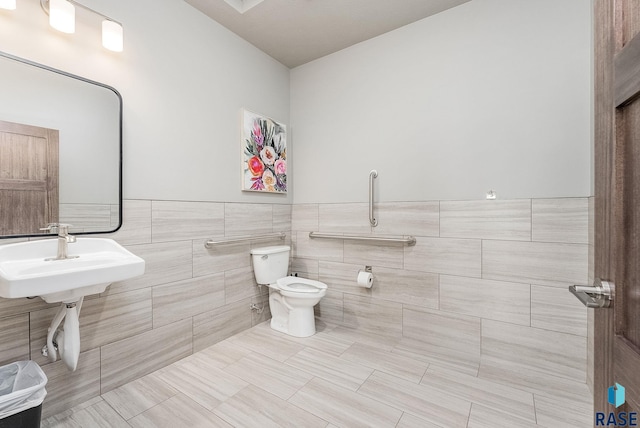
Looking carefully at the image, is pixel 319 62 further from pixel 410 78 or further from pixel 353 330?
pixel 353 330

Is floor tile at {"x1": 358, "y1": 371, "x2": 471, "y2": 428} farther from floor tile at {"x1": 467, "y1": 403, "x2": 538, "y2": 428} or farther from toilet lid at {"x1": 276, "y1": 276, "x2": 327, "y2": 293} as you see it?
toilet lid at {"x1": 276, "y1": 276, "x2": 327, "y2": 293}

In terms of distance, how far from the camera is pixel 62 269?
1337mm

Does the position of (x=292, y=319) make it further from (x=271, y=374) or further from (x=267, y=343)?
(x=271, y=374)

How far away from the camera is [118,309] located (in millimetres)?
1749

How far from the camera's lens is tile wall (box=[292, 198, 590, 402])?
1.78m

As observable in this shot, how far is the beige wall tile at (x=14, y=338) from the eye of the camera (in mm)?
1359

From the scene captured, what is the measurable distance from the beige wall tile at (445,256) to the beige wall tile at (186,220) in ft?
5.07

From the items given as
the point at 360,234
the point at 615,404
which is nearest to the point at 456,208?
the point at 360,234

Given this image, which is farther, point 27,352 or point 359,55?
point 359,55

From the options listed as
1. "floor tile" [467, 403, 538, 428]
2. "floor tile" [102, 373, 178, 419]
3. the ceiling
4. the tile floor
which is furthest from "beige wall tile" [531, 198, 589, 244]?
"floor tile" [102, 373, 178, 419]

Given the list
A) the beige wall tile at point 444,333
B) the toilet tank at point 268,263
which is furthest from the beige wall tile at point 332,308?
the beige wall tile at point 444,333

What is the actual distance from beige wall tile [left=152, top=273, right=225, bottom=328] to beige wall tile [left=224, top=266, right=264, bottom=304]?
0.05 meters

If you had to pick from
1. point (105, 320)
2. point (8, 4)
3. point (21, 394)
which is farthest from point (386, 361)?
point (8, 4)

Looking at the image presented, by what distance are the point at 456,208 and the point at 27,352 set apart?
2653 mm
